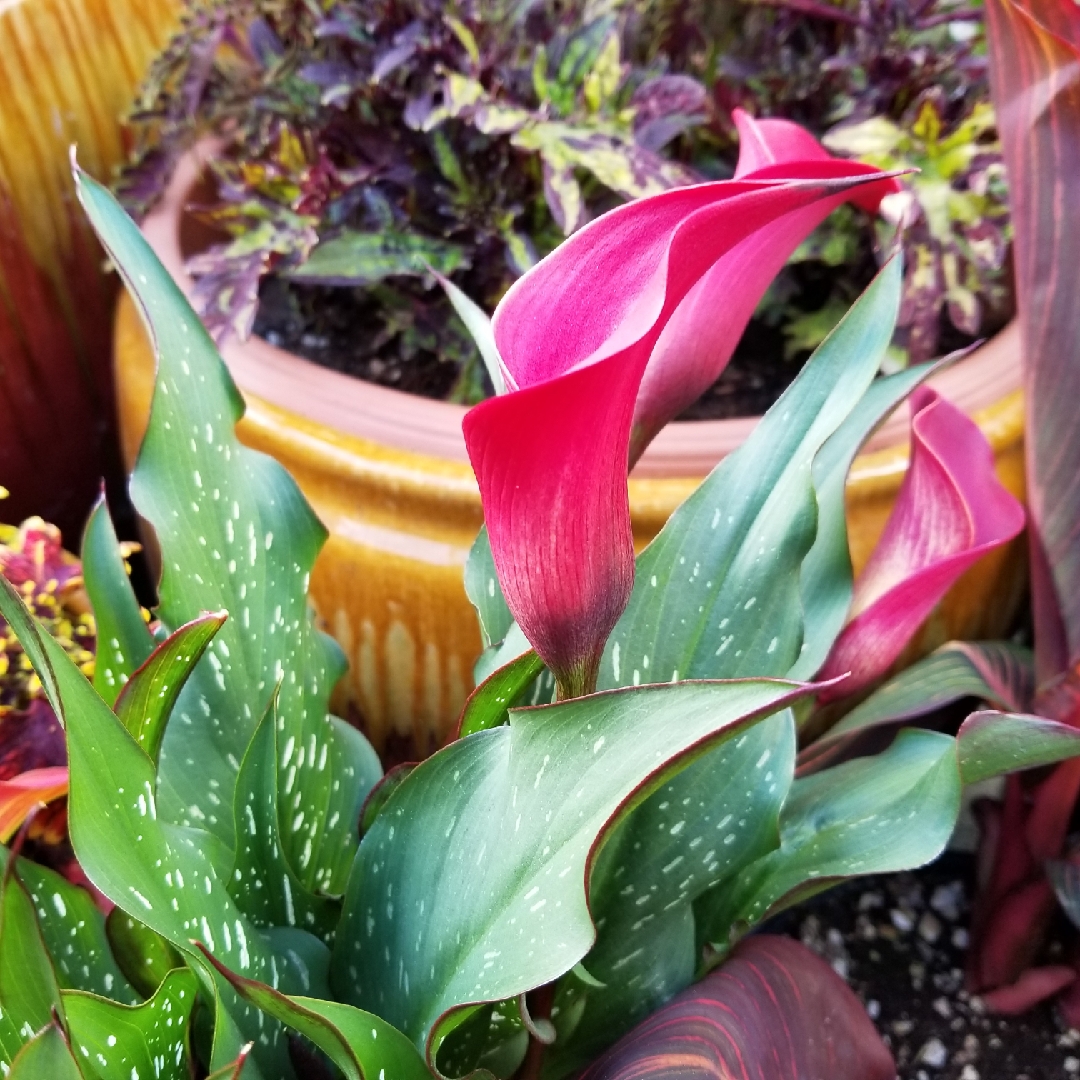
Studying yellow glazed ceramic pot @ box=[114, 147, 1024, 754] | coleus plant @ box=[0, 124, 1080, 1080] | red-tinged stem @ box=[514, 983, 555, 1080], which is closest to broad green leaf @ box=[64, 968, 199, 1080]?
coleus plant @ box=[0, 124, 1080, 1080]

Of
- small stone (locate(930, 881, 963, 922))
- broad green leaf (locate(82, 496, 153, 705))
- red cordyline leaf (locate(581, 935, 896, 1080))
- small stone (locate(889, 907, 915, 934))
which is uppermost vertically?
broad green leaf (locate(82, 496, 153, 705))

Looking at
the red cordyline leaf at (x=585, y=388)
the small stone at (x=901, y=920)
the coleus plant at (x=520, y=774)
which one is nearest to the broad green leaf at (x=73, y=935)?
the coleus plant at (x=520, y=774)

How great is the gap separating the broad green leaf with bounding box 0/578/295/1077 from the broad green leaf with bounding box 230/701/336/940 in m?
0.03

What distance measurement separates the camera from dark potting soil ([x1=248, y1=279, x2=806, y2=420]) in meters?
0.72

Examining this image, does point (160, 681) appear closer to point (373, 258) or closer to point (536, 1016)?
point (536, 1016)

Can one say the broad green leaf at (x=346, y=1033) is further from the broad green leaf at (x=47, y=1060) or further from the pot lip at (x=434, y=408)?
the pot lip at (x=434, y=408)

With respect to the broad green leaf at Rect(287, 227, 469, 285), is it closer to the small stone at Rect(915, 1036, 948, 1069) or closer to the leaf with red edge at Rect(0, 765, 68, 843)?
the leaf with red edge at Rect(0, 765, 68, 843)

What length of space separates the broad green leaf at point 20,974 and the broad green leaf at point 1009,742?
0.33 meters

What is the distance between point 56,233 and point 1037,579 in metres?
0.71

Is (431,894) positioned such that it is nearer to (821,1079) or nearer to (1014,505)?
(821,1079)

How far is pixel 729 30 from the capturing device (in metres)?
0.83

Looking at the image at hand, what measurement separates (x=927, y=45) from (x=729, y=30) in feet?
0.56

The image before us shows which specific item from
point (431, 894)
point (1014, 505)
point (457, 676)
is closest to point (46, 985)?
point (431, 894)

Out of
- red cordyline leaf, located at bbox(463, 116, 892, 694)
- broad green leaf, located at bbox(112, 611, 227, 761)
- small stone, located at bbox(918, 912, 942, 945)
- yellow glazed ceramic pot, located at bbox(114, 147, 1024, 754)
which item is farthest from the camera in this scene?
small stone, located at bbox(918, 912, 942, 945)
